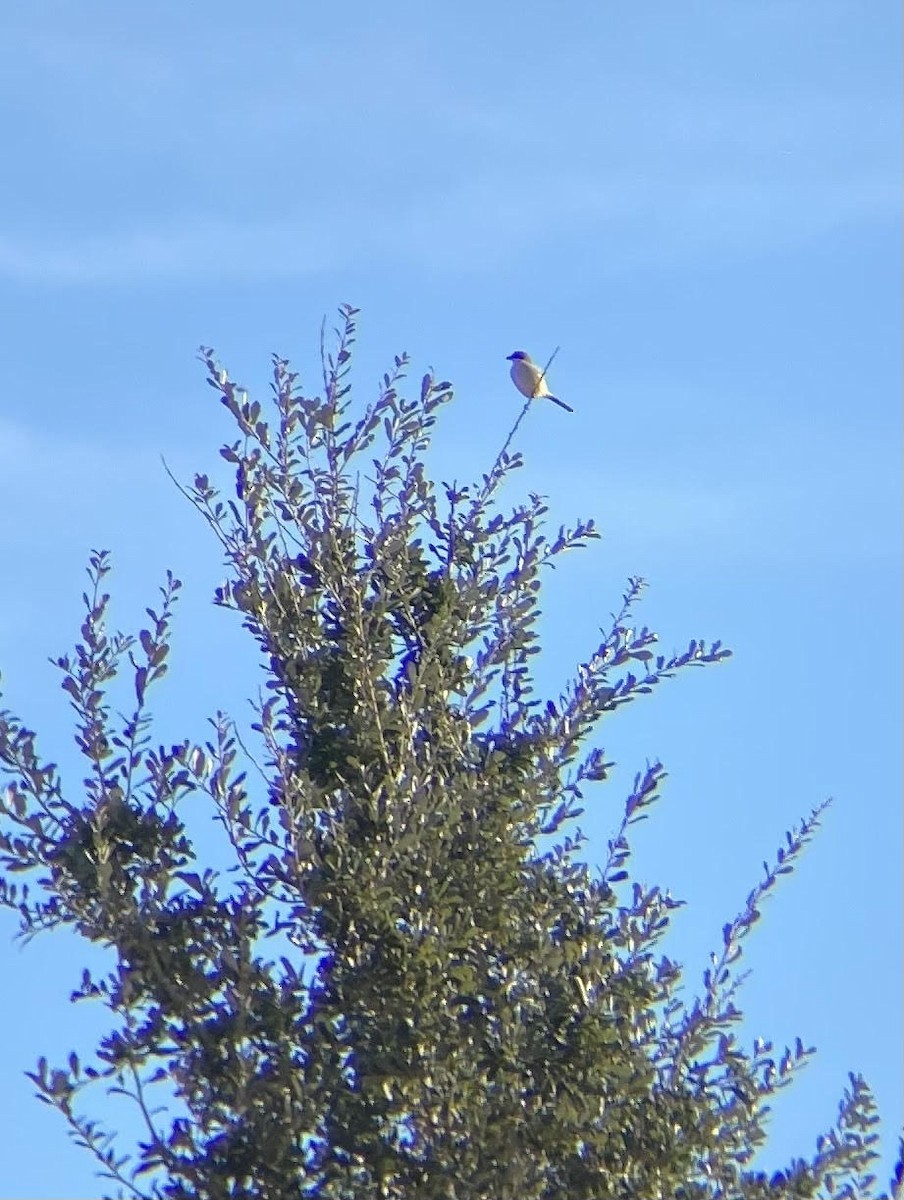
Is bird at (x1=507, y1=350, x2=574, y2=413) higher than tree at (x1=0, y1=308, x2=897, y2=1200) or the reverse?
higher

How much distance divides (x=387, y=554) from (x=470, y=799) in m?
1.18

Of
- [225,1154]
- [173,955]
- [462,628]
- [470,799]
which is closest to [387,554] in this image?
[462,628]

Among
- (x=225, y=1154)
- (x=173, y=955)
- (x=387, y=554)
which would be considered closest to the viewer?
(x=225, y=1154)

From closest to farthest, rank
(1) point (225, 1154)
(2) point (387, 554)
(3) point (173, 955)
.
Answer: (1) point (225, 1154) → (3) point (173, 955) → (2) point (387, 554)

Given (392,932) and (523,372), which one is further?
(523,372)

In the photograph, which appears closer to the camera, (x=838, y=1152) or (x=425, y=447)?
(x=838, y=1152)

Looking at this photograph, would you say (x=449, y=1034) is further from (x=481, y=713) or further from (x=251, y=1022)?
(x=481, y=713)

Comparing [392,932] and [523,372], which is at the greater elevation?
[523,372]

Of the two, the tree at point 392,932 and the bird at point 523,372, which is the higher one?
the bird at point 523,372

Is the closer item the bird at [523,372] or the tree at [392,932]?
the tree at [392,932]

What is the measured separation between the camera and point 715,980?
7.29 metres

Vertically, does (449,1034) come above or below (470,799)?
below

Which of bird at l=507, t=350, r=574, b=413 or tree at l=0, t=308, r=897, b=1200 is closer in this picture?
tree at l=0, t=308, r=897, b=1200

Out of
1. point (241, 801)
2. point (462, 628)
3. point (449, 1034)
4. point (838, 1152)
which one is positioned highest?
point (462, 628)
